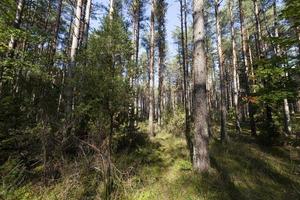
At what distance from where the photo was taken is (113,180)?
5953 mm

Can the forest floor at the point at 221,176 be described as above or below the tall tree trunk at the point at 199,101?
below

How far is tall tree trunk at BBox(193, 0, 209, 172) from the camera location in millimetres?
6875

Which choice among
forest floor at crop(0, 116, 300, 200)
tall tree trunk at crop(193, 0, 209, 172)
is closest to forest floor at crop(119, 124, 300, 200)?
forest floor at crop(0, 116, 300, 200)

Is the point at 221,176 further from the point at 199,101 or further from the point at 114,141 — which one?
the point at 114,141

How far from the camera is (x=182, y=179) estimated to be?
6.93 meters

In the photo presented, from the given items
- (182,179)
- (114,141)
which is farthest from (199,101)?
(114,141)

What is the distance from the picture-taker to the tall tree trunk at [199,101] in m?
6.88

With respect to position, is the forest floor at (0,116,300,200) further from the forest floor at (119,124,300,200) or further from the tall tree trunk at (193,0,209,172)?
the tall tree trunk at (193,0,209,172)

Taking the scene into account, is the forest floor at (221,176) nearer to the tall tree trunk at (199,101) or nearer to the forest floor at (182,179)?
the forest floor at (182,179)

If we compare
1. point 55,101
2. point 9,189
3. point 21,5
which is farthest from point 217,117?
point 9,189

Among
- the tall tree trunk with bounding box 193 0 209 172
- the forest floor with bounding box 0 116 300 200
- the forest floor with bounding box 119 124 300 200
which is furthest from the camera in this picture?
the tall tree trunk with bounding box 193 0 209 172

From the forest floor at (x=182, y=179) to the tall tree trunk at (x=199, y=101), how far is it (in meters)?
0.46

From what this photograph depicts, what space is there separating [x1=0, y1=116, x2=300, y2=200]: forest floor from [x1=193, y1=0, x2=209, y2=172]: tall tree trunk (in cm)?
46

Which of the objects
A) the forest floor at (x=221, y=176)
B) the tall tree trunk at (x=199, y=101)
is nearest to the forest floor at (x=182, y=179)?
the forest floor at (x=221, y=176)
